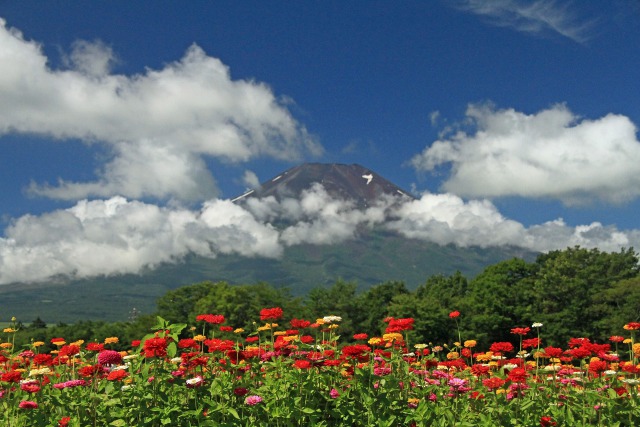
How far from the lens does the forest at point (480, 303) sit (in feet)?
211

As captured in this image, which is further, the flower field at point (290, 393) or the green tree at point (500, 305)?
the green tree at point (500, 305)

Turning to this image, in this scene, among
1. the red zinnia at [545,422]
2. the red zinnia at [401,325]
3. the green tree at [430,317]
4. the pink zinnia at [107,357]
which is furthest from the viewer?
the green tree at [430,317]

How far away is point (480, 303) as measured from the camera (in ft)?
228

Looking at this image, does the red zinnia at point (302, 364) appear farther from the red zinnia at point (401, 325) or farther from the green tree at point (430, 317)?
the green tree at point (430, 317)

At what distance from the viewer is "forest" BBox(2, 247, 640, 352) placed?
2534 inches

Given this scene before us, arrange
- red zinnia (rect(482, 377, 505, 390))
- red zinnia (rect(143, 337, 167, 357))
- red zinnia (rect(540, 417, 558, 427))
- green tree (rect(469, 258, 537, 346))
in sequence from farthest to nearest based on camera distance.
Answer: green tree (rect(469, 258, 537, 346)) < red zinnia (rect(482, 377, 505, 390)) < red zinnia (rect(540, 417, 558, 427)) < red zinnia (rect(143, 337, 167, 357))

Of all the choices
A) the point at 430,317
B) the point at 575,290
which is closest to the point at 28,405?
the point at 430,317

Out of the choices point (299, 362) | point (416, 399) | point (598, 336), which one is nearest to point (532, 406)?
point (416, 399)

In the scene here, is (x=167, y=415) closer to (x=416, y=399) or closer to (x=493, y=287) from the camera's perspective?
(x=416, y=399)

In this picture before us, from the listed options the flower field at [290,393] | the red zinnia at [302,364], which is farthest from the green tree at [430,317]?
the red zinnia at [302,364]

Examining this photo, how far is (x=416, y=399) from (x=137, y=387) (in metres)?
3.83

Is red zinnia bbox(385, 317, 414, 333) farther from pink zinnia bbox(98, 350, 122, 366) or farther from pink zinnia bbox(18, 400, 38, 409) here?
pink zinnia bbox(18, 400, 38, 409)

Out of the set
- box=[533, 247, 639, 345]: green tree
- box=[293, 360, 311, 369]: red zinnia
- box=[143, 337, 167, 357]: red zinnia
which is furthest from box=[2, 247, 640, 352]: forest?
box=[143, 337, 167, 357]: red zinnia

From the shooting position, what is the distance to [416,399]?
25.1 feet
